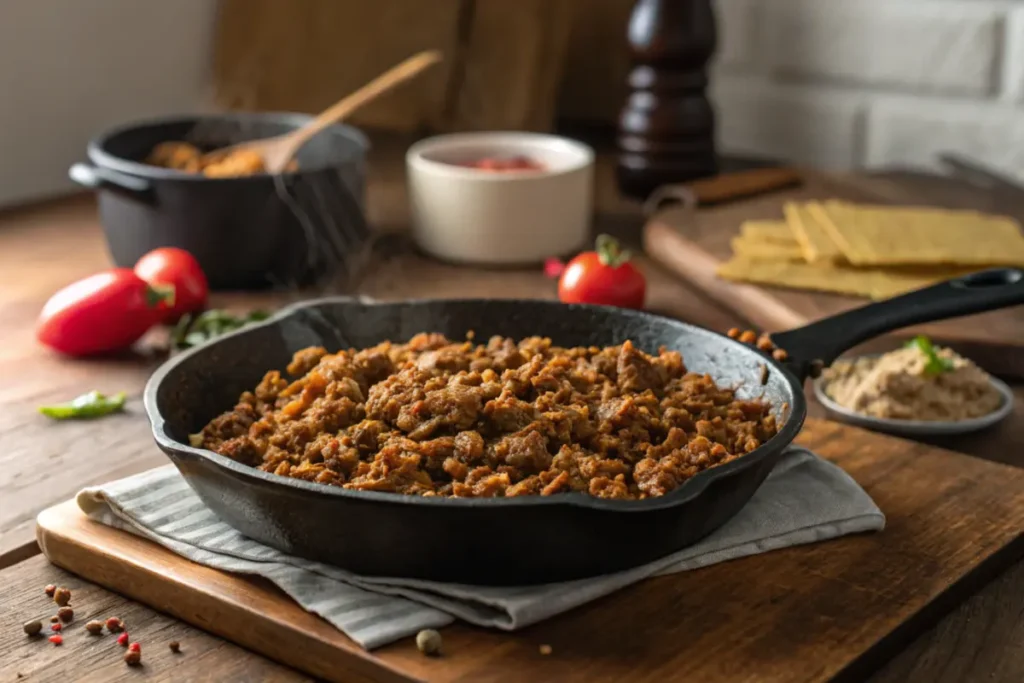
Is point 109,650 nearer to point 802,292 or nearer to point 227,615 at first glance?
point 227,615

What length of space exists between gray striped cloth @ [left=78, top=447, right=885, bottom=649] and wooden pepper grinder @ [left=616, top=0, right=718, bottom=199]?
1215 mm

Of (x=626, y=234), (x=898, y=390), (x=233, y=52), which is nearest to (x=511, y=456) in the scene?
(x=898, y=390)

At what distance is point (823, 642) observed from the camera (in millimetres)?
1036

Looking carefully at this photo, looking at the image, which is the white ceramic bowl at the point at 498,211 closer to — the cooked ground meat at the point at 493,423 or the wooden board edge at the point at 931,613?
the cooked ground meat at the point at 493,423

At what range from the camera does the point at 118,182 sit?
1.99 meters

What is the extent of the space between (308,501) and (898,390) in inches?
29.8

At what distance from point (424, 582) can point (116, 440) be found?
1.94 ft

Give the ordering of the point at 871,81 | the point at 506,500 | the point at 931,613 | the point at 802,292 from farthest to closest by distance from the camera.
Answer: the point at 871,81 < the point at 802,292 < the point at 931,613 < the point at 506,500

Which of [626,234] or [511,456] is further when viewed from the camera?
[626,234]

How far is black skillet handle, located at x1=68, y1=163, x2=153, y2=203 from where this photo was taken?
199 centimetres

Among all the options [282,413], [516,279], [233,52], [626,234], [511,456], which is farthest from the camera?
[233,52]

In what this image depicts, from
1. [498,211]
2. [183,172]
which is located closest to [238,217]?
[183,172]

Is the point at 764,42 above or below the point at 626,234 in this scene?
above

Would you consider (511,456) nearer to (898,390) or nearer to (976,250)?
(898,390)
